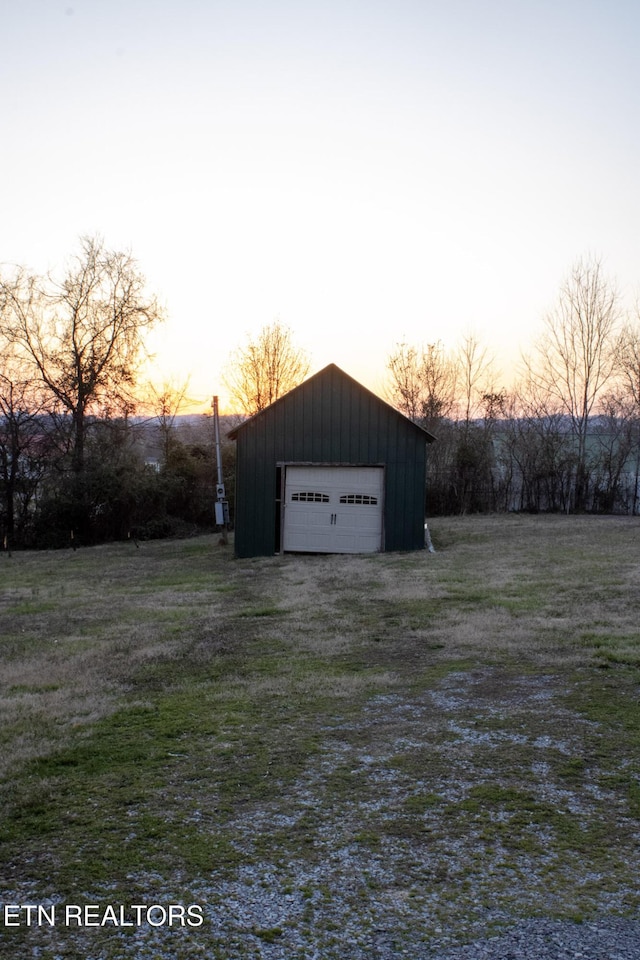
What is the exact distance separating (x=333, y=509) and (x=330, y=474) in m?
0.89

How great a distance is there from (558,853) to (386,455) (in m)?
15.8

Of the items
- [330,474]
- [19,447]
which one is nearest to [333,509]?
[330,474]

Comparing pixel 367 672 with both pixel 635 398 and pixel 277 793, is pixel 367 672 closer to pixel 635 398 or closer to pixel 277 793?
pixel 277 793

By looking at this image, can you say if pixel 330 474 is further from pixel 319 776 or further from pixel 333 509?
pixel 319 776

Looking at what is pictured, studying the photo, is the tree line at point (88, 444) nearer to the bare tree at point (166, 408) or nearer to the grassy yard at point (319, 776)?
the bare tree at point (166, 408)

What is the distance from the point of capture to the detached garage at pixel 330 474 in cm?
1934

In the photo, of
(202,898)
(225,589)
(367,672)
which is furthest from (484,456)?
(202,898)

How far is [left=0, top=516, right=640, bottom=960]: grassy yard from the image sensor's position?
3.25 m

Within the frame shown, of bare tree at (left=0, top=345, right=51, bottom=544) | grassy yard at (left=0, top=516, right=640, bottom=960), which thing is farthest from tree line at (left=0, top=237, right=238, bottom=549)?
grassy yard at (left=0, top=516, right=640, bottom=960)

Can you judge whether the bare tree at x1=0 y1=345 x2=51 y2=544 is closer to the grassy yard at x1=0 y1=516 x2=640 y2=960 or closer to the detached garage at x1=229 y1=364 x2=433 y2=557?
the detached garage at x1=229 y1=364 x2=433 y2=557

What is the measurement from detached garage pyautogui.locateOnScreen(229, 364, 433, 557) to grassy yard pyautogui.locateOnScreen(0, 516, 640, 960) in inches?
348

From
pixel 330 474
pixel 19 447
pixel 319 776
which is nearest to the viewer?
pixel 319 776

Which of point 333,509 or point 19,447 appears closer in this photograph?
point 333,509

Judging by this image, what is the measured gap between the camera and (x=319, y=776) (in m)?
4.70
